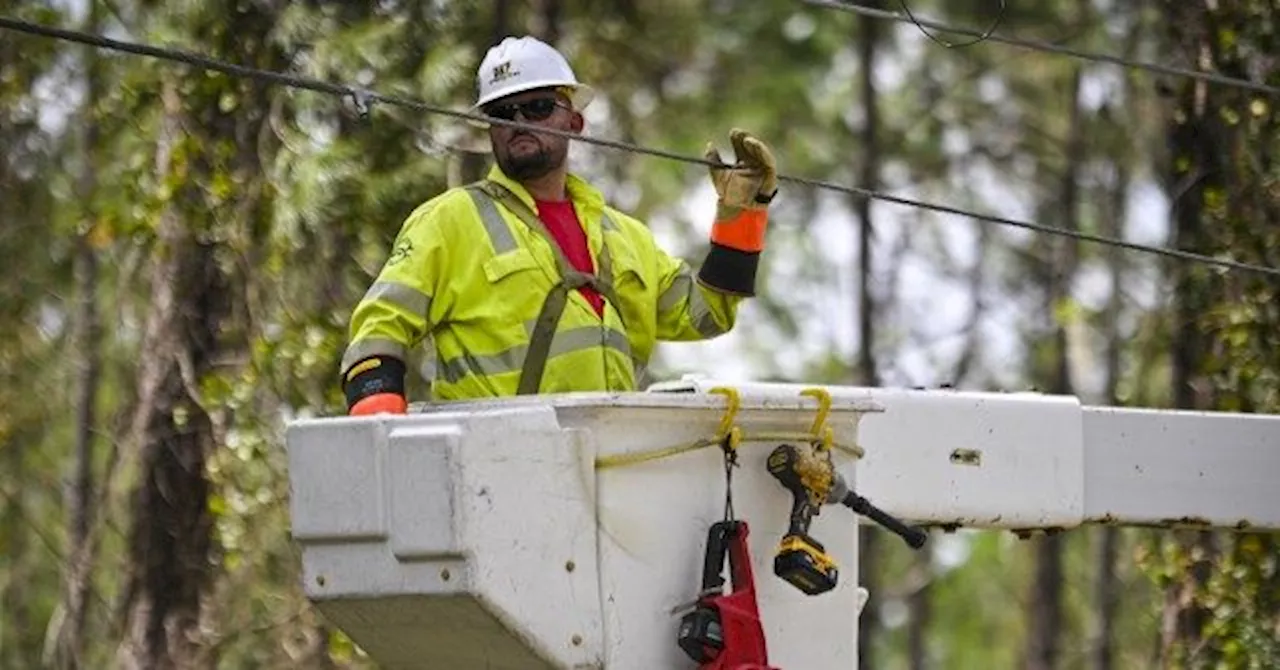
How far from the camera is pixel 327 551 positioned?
7.35 m

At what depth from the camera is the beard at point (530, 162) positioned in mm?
8234

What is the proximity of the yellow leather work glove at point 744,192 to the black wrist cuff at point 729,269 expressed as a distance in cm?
2

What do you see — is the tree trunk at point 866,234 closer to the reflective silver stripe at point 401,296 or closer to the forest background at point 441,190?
the forest background at point 441,190

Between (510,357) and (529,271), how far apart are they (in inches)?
8.3

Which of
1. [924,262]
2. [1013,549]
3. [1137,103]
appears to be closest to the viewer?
[1137,103]

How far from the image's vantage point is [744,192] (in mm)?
8305

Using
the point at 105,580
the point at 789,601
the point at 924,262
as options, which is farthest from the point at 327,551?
the point at 924,262

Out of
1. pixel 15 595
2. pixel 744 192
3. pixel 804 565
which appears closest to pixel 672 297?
pixel 744 192

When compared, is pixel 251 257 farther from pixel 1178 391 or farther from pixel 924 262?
pixel 924 262

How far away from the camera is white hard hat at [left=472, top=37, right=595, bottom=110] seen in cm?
837

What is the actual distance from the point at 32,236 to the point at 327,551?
1274 centimetres

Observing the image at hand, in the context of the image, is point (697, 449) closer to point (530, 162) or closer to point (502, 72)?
point (530, 162)

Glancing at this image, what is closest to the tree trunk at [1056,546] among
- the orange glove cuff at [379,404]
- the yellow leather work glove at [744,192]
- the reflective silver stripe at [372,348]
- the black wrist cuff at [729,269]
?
the black wrist cuff at [729,269]

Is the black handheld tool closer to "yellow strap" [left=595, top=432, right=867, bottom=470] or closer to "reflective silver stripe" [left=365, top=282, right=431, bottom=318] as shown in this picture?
"yellow strap" [left=595, top=432, right=867, bottom=470]
